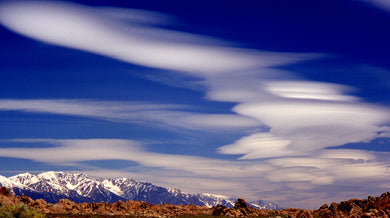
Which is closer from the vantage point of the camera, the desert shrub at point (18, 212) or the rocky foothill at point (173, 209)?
the desert shrub at point (18, 212)

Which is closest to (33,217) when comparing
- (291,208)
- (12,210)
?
(12,210)

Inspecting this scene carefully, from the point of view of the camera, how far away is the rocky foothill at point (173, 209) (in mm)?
67875

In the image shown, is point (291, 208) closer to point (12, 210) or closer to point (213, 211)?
point (213, 211)

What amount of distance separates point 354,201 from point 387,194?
45.6ft

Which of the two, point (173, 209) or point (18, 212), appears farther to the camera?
point (173, 209)

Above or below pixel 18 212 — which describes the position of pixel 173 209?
above

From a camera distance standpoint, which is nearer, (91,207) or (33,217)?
(33,217)

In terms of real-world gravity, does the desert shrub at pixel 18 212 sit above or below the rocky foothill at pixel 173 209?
below

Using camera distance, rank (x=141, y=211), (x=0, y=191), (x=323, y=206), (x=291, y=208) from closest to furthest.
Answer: (x=0, y=191) < (x=323, y=206) < (x=141, y=211) < (x=291, y=208)

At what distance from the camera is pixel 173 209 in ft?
383

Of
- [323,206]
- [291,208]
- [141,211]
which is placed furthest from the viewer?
[291,208]

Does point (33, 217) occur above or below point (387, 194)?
below

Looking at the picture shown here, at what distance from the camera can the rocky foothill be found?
67.9m

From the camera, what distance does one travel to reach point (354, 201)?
84.2m
